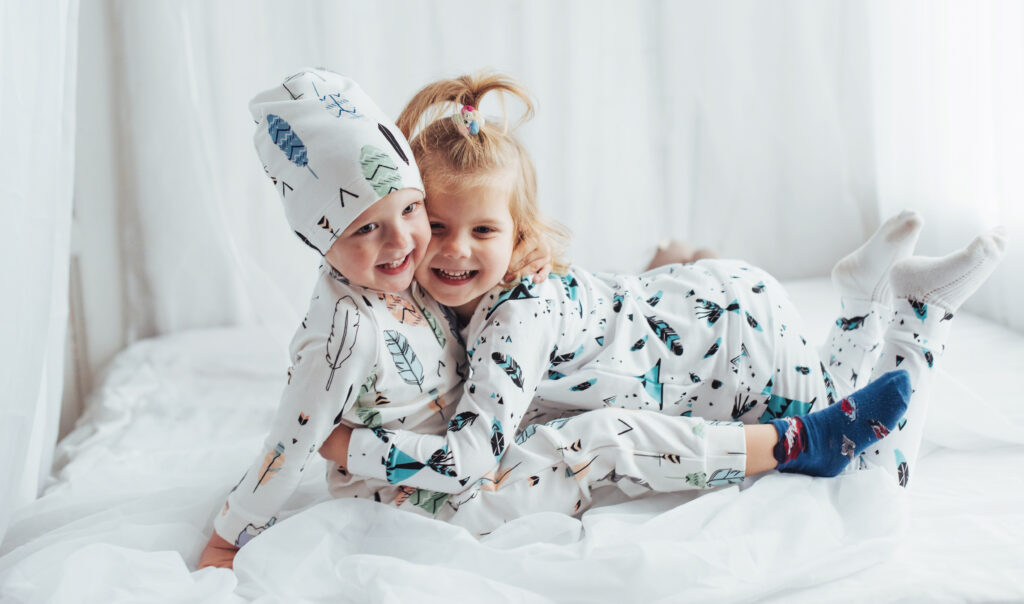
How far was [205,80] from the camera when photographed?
6.48ft

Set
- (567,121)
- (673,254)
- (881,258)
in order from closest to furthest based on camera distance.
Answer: (881,258) < (673,254) < (567,121)

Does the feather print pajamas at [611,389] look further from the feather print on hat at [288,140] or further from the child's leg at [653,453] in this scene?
the feather print on hat at [288,140]

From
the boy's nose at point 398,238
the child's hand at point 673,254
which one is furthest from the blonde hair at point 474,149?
the child's hand at point 673,254

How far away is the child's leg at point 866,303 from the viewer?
144cm

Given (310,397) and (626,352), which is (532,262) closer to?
(626,352)

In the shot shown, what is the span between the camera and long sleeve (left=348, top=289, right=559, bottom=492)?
1162 millimetres

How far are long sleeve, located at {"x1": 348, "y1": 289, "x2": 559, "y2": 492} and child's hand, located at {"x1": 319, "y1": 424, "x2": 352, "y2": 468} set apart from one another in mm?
17

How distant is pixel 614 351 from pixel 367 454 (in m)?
0.39

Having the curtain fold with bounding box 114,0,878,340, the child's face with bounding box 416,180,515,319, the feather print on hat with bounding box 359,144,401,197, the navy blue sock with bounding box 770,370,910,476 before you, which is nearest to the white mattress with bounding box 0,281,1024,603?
the navy blue sock with bounding box 770,370,910,476

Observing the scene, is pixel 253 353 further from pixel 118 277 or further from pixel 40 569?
pixel 40 569

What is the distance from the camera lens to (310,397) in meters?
1.13

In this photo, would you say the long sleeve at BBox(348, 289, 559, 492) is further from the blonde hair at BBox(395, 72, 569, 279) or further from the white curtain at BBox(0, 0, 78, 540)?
the white curtain at BBox(0, 0, 78, 540)

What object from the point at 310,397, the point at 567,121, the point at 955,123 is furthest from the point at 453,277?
the point at 955,123

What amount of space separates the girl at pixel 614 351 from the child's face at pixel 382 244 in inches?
2.6
